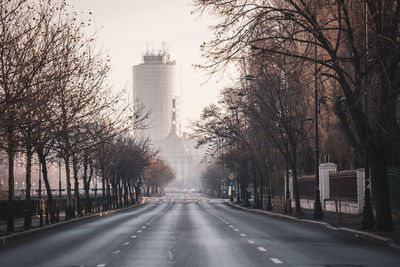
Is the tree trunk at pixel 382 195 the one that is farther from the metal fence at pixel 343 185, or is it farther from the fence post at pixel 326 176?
the fence post at pixel 326 176

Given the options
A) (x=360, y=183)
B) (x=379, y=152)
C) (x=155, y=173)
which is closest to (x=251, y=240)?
(x=379, y=152)

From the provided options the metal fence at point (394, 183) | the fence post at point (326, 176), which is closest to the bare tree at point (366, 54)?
the metal fence at point (394, 183)

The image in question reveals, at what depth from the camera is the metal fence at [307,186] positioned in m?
59.4

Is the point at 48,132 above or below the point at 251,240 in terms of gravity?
above

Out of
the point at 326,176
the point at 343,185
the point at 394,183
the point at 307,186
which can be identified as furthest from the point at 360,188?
the point at 307,186

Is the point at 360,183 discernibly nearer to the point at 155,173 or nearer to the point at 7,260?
the point at 7,260

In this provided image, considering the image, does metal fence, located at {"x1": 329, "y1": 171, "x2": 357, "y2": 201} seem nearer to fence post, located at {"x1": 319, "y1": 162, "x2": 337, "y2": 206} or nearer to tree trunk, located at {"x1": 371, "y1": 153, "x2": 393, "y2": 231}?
fence post, located at {"x1": 319, "y1": 162, "x2": 337, "y2": 206}

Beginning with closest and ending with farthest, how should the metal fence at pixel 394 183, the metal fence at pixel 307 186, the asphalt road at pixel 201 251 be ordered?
the asphalt road at pixel 201 251 → the metal fence at pixel 394 183 → the metal fence at pixel 307 186

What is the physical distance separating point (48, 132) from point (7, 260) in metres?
18.3

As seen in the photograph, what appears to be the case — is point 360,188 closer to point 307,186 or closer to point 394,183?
point 394,183

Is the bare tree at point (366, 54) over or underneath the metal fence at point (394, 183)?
over

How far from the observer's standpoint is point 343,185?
46.2 metres

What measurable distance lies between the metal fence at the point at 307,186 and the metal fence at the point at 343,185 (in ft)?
27.9

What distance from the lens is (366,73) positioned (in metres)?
24.2
